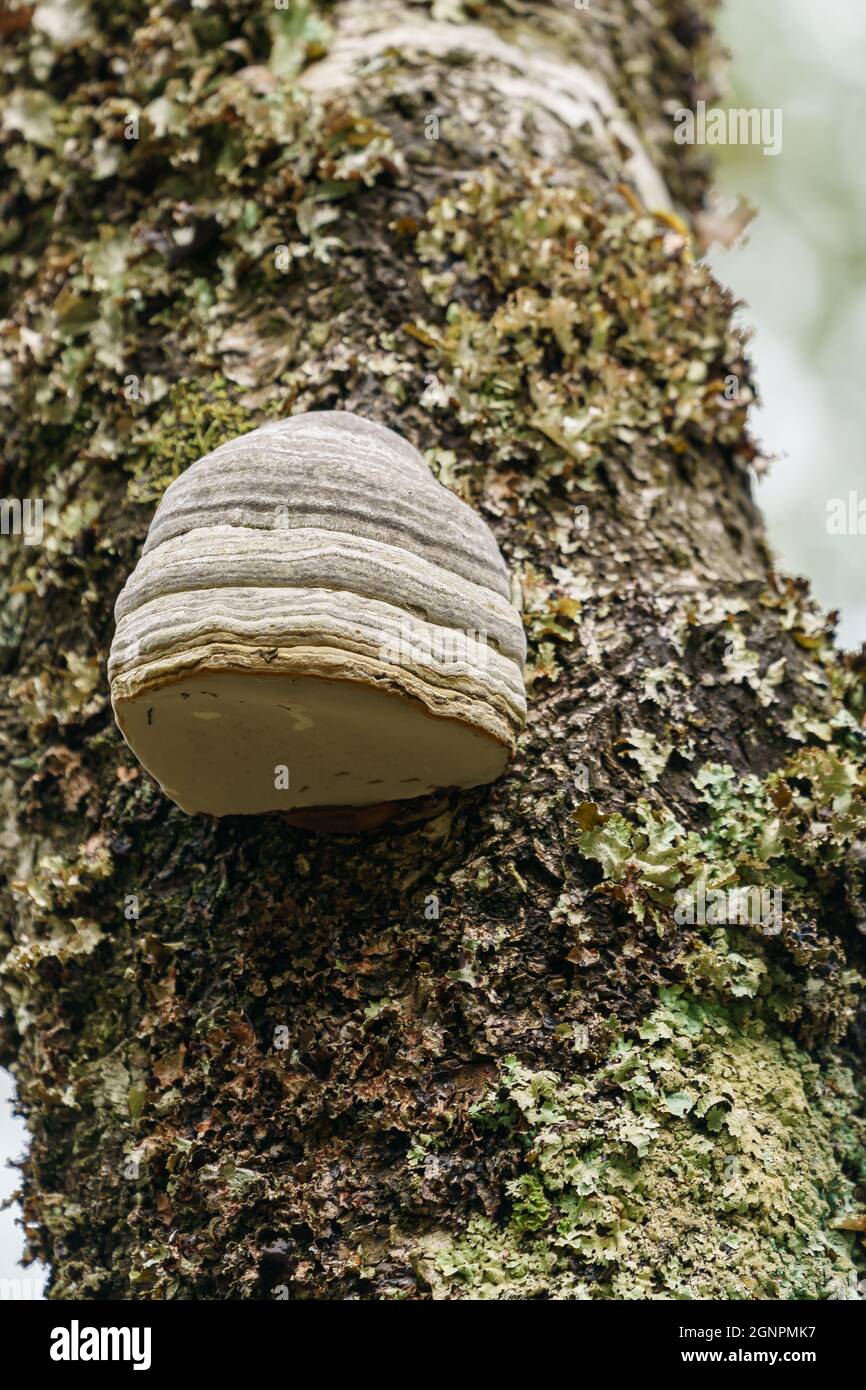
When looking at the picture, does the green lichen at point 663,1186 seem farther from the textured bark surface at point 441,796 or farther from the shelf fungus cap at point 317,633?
the shelf fungus cap at point 317,633

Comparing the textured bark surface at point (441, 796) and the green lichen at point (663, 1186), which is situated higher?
the textured bark surface at point (441, 796)

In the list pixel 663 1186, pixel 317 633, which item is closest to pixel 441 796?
pixel 317 633

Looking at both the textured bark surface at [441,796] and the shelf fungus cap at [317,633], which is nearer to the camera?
the shelf fungus cap at [317,633]

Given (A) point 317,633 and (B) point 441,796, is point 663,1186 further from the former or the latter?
(A) point 317,633

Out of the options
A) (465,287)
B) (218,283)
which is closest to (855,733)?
(465,287)

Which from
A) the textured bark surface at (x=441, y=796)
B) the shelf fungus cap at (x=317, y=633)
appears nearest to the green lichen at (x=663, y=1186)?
the textured bark surface at (x=441, y=796)
